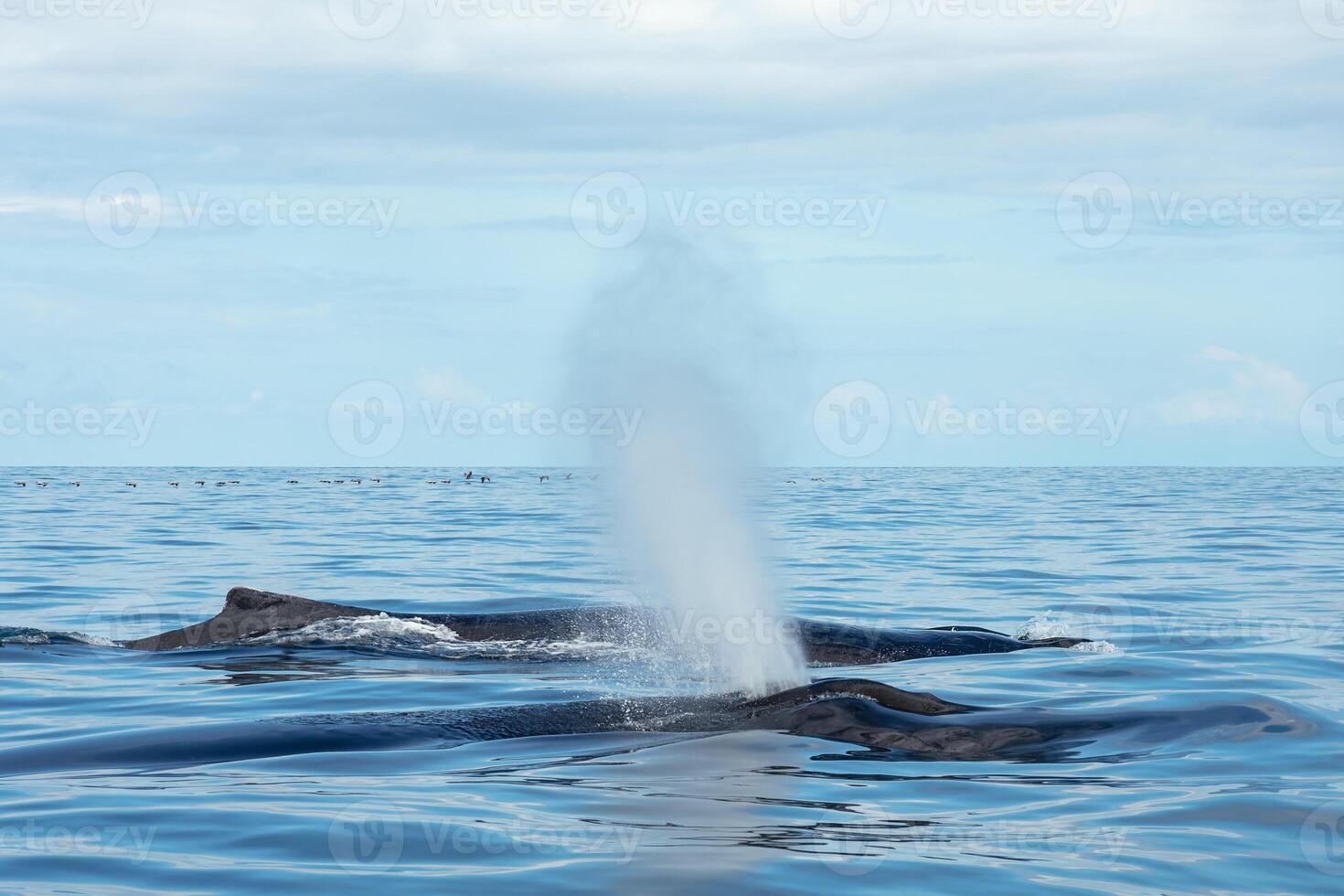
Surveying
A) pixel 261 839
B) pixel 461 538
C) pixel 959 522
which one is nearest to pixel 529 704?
pixel 261 839

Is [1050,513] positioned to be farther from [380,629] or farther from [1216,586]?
[380,629]

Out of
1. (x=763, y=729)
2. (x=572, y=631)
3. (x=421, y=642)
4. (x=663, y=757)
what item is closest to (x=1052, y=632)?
(x=572, y=631)

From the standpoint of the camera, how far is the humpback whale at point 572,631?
18.5 metres

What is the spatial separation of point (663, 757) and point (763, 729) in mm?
1040

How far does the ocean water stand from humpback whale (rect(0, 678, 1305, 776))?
12 centimetres

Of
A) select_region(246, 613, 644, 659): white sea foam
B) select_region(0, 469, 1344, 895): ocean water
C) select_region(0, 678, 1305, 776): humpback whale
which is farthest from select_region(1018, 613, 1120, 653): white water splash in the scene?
select_region(0, 678, 1305, 776): humpback whale

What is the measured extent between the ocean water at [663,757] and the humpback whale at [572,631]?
1.77ft

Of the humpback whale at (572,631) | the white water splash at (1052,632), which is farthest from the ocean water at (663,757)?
the humpback whale at (572,631)

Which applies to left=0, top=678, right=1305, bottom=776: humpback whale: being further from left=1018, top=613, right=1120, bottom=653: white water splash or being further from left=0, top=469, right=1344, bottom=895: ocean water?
left=1018, top=613, right=1120, bottom=653: white water splash

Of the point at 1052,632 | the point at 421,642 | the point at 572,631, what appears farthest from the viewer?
the point at 1052,632

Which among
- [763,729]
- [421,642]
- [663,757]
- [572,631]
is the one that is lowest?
[663,757]

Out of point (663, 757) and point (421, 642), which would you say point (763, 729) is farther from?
point (421, 642)

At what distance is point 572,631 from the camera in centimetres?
2005

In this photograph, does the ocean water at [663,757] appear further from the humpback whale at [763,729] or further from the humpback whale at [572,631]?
the humpback whale at [572,631]
